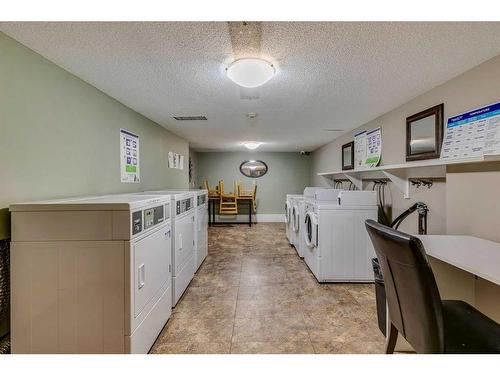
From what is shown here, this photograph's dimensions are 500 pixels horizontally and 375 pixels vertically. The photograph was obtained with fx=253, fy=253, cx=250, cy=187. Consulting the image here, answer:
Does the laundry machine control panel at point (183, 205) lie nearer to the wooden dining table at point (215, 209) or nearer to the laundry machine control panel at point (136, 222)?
the laundry machine control panel at point (136, 222)

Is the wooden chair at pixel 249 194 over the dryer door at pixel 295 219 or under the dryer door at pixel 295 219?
over

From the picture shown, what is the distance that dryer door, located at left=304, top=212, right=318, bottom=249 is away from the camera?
3.20 m

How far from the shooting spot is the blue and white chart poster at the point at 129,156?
2831mm

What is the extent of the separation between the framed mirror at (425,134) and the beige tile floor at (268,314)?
5.23 ft

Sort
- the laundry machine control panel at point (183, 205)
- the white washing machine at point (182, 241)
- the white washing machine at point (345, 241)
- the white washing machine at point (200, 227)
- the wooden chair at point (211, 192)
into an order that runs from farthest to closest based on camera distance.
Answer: the wooden chair at point (211, 192)
the white washing machine at point (200, 227)
the white washing machine at point (345, 241)
the laundry machine control panel at point (183, 205)
the white washing machine at point (182, 241)

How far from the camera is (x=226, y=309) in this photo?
8.07 ft

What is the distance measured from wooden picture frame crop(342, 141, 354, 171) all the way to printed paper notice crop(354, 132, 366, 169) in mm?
143

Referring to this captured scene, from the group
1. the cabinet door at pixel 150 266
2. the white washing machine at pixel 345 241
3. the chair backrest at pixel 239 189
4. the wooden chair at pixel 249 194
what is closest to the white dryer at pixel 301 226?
the white washing machine at pixel 345 241

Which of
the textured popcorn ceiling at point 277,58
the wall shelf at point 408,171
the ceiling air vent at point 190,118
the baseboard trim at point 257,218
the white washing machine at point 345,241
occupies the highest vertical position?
the ceiling air vent at point 190,118

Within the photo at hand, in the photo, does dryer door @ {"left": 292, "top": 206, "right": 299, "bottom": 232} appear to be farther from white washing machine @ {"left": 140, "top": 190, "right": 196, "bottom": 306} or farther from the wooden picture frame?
white washing machine @ {"left": 140, "top": 190, "right": 196, "bottom": 306}

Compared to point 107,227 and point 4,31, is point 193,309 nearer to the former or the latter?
point 107,227
